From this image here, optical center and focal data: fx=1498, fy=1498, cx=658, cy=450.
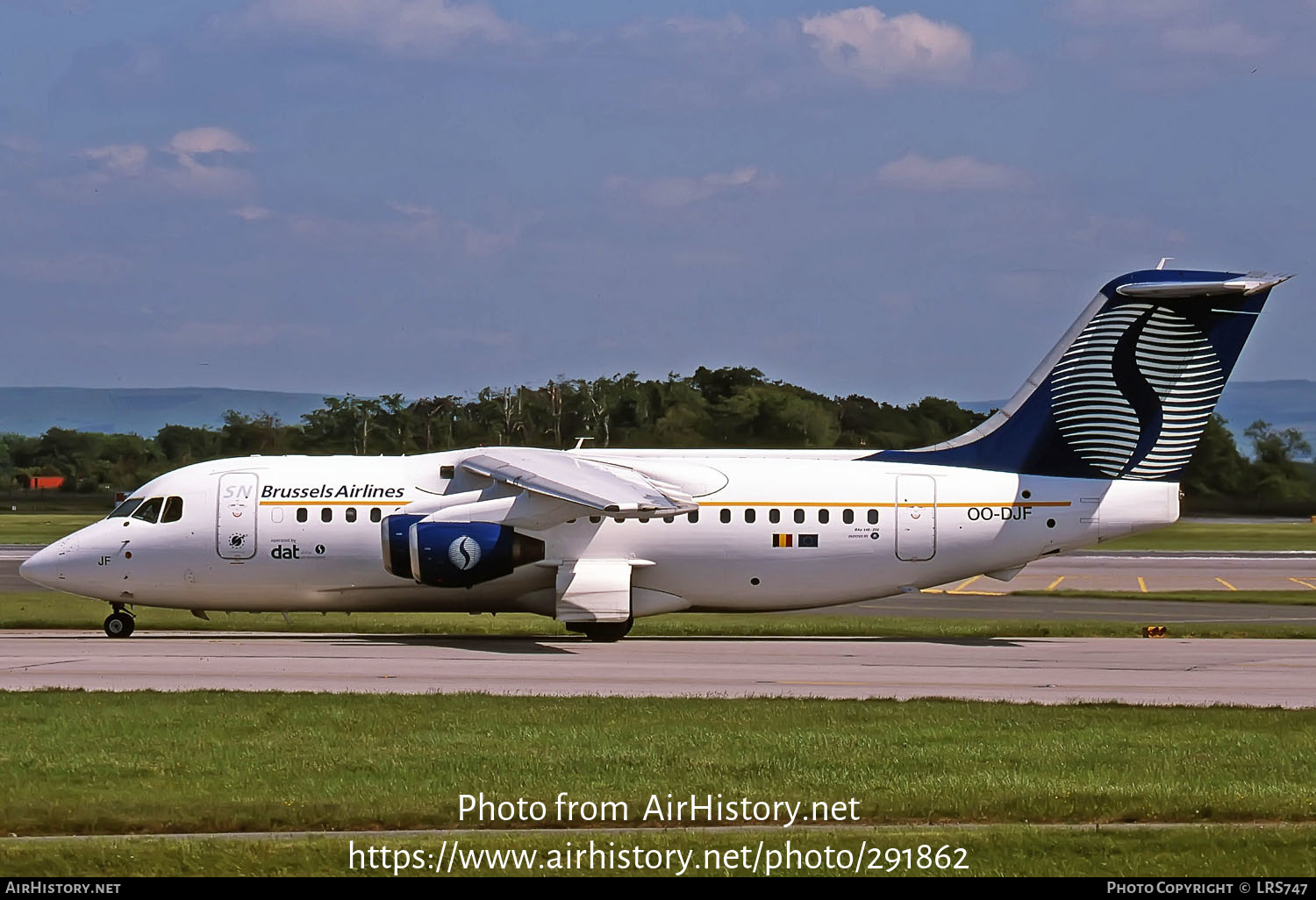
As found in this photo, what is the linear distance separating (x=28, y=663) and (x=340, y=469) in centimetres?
765

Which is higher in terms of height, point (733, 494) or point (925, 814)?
point (733, 494)

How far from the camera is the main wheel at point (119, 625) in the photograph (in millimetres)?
29062

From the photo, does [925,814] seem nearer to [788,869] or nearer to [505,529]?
[788,869]

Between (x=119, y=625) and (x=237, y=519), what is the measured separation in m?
3.22

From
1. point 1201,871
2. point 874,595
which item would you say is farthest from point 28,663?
point 1201,871

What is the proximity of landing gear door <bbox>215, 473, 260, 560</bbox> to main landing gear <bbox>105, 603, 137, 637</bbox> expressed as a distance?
2.51m

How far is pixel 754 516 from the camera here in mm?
28656

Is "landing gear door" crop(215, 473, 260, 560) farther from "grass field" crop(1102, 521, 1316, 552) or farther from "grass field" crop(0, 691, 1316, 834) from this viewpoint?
"grass field" crop(1102, 521, 1316, 552)

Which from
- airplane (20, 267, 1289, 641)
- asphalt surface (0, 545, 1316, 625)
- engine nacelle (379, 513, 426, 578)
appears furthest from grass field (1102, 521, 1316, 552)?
engine nacelle (379, 513, 426, 578)

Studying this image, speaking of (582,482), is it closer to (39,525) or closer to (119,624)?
(119,624)

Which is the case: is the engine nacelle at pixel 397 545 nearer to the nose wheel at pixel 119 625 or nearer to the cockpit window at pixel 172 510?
the cockpit window at pixel 172 510

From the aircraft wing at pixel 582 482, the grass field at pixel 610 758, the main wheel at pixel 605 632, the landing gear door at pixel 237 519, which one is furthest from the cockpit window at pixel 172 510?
the grass field at pixel 610 758

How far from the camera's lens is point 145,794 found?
13.0 m

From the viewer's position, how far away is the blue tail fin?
2794 cm
